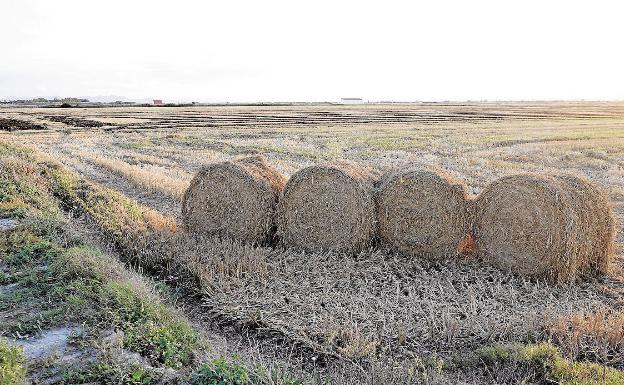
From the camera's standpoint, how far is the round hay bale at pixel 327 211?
28.4 ft

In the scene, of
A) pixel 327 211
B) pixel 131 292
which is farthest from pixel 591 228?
pixel 131 292

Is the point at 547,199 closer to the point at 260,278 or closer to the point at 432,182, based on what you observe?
the point at 432,182

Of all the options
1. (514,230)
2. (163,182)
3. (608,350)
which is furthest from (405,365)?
(163,182)

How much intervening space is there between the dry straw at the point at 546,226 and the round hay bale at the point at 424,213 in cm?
36

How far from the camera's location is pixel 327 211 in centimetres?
879

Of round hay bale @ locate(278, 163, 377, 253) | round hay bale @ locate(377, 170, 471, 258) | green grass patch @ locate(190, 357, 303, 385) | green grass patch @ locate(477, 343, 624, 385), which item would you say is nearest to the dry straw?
round hay bale @ locate(377, 170, 471, 258)

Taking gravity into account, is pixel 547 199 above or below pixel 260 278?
above

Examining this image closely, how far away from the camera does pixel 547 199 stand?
7.71 meters

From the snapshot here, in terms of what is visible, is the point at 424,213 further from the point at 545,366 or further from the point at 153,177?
the point at 153,177

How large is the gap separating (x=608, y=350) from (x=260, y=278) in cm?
419

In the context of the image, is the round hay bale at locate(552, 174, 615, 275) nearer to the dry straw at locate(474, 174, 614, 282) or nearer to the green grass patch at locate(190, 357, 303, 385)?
the dry straw at locate(474, 174, 614, 282)

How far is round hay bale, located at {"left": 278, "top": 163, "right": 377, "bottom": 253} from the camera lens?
8.66m

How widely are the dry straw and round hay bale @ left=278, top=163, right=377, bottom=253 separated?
5.94ft

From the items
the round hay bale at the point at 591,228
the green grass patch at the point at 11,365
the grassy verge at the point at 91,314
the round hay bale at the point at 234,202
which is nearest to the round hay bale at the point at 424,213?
the round hay bale at the point at 591,228
